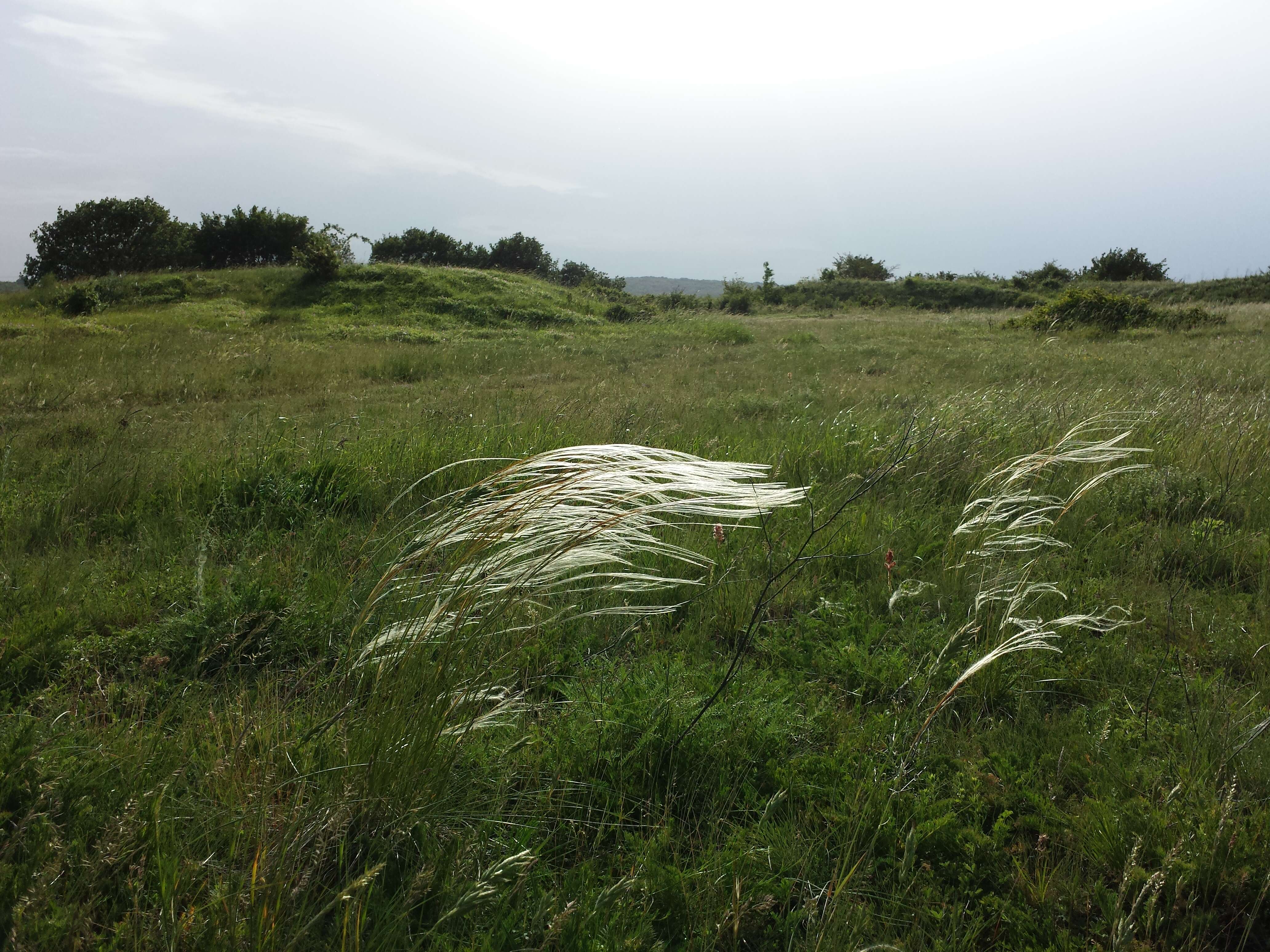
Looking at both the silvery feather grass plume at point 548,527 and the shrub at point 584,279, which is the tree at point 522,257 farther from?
the silvery feather grass plume at point 548,527

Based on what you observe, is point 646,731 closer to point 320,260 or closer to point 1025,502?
point 1025,502

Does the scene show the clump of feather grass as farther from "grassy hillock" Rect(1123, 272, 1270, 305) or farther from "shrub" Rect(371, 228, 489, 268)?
"shrub" Rect(371, 228, 489, 268)

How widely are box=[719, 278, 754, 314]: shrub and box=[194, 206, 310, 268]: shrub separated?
75.6ft

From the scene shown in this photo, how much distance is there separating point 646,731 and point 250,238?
4153 centimetres

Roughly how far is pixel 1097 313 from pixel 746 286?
971 inches

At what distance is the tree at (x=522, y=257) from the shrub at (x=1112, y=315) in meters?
32.1

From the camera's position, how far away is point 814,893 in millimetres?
1427

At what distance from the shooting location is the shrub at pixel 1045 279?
34.8 meters

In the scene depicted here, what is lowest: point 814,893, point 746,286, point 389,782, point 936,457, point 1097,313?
point 814,893

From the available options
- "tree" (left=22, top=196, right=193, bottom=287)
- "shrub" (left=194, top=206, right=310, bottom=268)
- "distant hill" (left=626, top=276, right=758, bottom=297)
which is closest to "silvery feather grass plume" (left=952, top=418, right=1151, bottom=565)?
"shrub" (left=194, top=206, right=310, bottom=268)

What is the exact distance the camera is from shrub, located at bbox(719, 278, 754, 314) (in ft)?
110

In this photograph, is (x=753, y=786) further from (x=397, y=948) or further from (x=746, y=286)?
(x=746, y=286)

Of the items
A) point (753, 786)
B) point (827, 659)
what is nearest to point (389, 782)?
point (753, 786)

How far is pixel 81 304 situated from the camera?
20.4 metres
